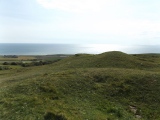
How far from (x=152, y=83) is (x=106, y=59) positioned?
1863 cm

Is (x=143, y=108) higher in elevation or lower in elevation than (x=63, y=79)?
lower

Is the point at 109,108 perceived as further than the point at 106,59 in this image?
No

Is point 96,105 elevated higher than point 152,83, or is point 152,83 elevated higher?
point 152,83

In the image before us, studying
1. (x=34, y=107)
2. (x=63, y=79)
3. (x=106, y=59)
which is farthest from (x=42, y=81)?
(x=106, y=59)

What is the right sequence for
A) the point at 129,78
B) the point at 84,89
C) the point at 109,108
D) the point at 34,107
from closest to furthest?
1. the point at 34,107
2. the point at 109,108
3. the point at 84,89
4. the point at 129,78

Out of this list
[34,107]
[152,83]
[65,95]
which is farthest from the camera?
[152,83]

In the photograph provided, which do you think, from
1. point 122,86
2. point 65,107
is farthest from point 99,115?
point 122,86

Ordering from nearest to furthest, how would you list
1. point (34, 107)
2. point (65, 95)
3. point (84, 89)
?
point (34, 107), point (65, 95), point (84, 89)

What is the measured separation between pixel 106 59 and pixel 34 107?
2775cm

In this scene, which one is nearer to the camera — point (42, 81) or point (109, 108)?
point (109, 108)

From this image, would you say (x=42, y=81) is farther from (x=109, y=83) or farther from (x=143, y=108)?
(x=143, y=108)

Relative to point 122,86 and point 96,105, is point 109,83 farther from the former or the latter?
point 96,105

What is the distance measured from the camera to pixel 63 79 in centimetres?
2469

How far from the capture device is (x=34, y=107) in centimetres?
1612
